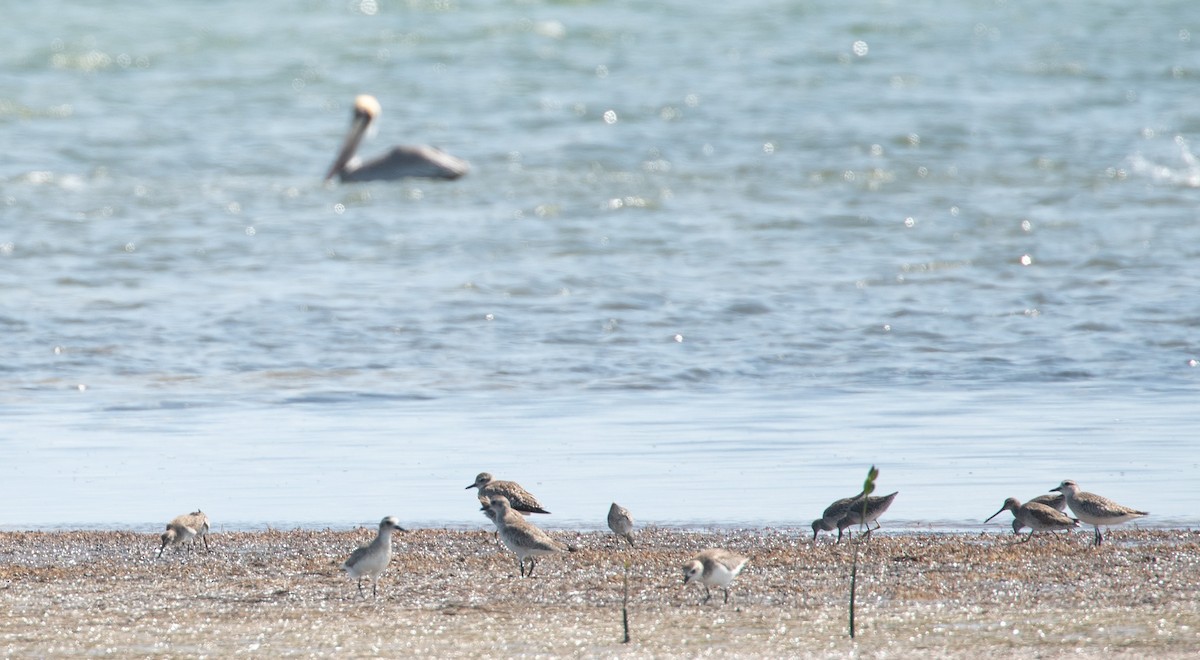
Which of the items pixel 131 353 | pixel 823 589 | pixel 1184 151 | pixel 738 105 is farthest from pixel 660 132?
pixel 823 589

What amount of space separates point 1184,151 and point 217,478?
18.1m

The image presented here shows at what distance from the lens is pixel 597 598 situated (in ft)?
24.2

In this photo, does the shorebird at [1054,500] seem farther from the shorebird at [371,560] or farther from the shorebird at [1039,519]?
the shorebird at [371,560]

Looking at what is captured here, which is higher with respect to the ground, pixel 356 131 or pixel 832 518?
pixel 356 131

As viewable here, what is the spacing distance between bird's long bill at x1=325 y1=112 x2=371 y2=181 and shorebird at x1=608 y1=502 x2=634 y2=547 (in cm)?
1688

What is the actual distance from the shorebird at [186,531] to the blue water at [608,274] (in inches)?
27.2

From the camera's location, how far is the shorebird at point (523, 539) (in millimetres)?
7762

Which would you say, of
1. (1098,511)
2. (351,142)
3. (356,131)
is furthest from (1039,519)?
(356,131)

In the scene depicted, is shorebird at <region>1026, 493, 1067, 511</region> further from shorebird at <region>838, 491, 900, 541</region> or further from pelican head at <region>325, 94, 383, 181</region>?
pelican head at <region>325, 94, 383, 181</region>

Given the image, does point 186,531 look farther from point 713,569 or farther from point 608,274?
point 608,274

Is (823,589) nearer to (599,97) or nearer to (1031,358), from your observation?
(1031,358)

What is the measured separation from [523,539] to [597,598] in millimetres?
510

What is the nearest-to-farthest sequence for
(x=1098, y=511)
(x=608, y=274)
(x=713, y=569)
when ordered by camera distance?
1. (x=713, y=569)
2. (x=1098, y=511)
3. (x=608, y=274)

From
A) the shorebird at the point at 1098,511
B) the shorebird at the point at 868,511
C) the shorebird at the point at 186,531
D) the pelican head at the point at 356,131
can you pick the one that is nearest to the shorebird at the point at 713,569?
the shorebird at the point at 868,511
